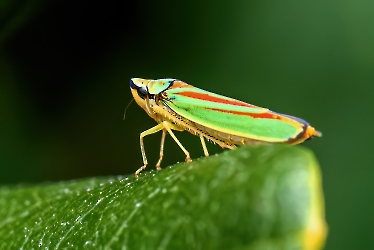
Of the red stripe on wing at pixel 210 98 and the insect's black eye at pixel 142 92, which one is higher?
the insect's black eye at pixel 142 92

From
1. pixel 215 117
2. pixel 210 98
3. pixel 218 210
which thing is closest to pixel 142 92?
pixel 210 98

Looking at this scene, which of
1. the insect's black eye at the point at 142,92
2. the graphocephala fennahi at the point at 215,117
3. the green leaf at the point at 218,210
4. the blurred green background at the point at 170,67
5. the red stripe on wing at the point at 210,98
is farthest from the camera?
the blurred green background at the point at 170,67

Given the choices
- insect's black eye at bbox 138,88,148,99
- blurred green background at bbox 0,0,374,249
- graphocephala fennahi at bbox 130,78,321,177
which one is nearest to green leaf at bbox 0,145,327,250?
graphocephala fennahi at bbox 130,78,321,177

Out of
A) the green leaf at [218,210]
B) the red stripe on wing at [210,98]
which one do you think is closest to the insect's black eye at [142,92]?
the red stripe on wing at [210,98]

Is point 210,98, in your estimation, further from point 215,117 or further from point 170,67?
point 170,67

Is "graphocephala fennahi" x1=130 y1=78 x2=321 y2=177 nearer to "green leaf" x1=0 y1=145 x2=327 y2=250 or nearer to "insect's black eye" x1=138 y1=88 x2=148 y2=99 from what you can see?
"insect's black eye" x1=138 y1=88 x2=148 y2=99

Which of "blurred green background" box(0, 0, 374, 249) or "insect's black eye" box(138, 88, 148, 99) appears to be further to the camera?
"blurred green background" box(0, 0, 374, 249)

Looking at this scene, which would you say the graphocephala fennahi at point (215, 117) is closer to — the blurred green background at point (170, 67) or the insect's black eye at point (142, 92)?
the insect's black eye at point (142, 92)
